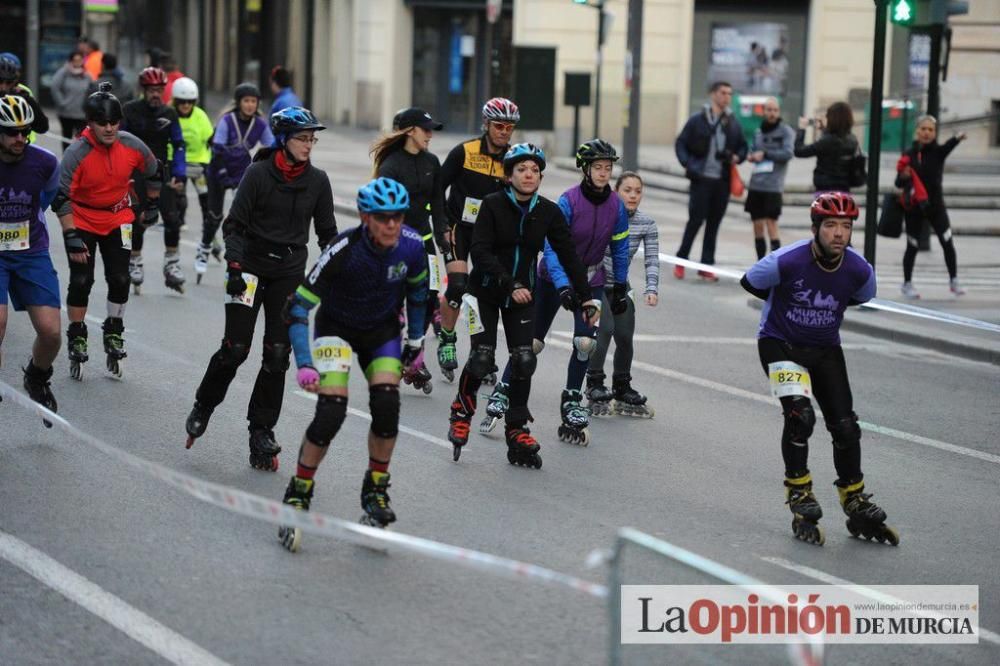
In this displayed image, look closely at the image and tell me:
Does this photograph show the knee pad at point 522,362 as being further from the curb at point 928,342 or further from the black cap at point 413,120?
the curb at point 928,342

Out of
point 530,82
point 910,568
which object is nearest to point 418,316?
point 910,568

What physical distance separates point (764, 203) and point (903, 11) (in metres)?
2.48

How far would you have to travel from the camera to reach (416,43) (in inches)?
1599

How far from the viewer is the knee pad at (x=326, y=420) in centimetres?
775

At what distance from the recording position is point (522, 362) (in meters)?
9.70

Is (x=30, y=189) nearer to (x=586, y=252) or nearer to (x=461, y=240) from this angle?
(x=461, y=240)

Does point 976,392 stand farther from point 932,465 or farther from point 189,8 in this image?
point 189,8

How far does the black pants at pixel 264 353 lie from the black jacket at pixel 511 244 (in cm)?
103

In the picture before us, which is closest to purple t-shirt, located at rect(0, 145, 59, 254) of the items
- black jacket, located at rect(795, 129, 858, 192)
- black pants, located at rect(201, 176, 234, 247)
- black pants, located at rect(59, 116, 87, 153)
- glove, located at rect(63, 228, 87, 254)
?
glove, located at rect(63, 228, 87, 254)

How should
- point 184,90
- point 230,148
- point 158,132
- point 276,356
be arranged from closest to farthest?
point 276,356, point 158,132, point 230,148, point 184,90

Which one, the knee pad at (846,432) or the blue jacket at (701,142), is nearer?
the knee pad at (846,432)

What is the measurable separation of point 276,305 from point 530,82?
70.4 feet

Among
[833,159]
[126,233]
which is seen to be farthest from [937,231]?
[126,233]

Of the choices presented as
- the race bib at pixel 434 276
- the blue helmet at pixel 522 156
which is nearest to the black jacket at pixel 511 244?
the blue helmet at pixel 522 156
